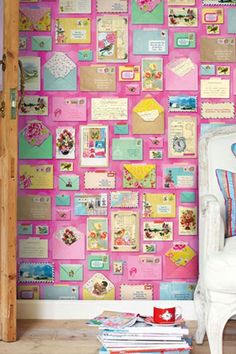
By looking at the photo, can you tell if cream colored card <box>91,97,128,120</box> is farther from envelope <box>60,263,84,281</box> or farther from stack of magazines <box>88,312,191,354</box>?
stack of magazines <box>88,312,191,354</box>

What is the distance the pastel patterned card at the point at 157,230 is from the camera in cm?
336

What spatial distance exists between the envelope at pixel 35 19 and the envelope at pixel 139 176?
870mm

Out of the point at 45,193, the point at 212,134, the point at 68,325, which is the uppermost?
the point at 212,134

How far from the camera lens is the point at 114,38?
3.37 m

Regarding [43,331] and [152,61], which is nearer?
[43,331]

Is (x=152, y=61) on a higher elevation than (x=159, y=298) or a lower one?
higher

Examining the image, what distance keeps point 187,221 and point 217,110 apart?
2.04 feet

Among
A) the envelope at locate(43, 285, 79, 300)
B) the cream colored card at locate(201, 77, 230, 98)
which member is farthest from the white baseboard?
the cream colored card at locate(201, 77, 230, 98)

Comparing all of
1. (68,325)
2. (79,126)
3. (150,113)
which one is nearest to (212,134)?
(150,113)

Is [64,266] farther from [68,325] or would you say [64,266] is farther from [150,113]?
[150,113]

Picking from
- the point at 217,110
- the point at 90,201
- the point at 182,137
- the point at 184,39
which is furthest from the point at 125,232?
the point at 184,39

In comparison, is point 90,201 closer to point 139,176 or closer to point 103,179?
point 103,179

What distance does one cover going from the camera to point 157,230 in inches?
132

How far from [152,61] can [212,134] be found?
21.0 inches
